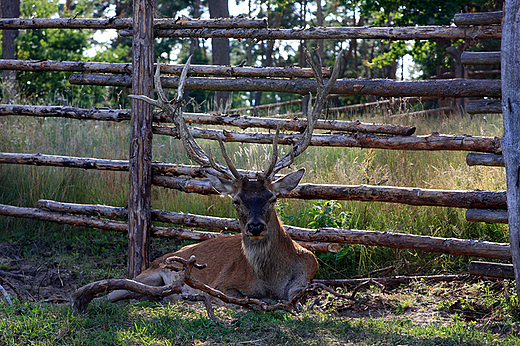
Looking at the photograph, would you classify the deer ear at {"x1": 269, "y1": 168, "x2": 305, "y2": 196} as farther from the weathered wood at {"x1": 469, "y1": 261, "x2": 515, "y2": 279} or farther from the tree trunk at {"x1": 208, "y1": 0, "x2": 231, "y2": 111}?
the tree trunk at {"x1": 208, "y1": 0, "x2": 231, "y2": 111}

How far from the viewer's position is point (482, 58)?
4.57 metres

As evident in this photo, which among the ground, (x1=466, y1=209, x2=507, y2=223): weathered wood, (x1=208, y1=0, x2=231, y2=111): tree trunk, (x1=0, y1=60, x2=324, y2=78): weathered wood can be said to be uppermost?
(x1=208, y1=0, x2=231, y2=111): tree trunk

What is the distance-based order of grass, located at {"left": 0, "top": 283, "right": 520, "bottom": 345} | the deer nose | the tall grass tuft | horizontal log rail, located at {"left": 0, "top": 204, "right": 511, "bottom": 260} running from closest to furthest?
grass, located at {"left": 0, "top": 283, "right": 520, "bottom": 345} < the deer nose < horizontal log rail, located at {"left": 0, "top": 204, "right": 511, "bottom": 260} < the tall grass tuft

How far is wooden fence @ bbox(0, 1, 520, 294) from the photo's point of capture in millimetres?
4523

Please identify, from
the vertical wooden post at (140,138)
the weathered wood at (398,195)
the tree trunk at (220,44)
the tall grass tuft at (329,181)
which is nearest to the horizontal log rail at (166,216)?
the vertical wooden post at (140,138)

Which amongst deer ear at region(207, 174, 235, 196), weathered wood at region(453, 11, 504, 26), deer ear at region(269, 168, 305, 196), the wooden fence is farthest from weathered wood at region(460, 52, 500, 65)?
deer ear at region(207, 174, 235, 196)

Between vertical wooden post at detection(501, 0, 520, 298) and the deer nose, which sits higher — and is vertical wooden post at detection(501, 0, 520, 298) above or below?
above

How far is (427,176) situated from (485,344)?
3.42 metres

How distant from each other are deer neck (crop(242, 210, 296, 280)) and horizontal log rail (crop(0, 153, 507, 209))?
0.81 metres

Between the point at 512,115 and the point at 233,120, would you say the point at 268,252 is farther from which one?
the point at 512,115

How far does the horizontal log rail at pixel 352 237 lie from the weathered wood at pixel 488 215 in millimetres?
197

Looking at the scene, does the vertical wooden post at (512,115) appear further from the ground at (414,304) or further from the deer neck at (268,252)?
the deer neck at (268,252)

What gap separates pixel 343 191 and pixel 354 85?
105cm

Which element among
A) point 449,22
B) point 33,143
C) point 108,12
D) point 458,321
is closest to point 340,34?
point 458,321
